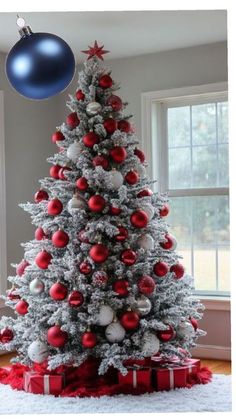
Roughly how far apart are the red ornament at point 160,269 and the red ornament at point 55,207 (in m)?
0.63

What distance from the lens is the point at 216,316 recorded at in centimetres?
490

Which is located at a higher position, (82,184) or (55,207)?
(82,184)

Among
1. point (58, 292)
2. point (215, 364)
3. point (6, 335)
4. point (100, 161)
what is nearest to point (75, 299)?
point (58, 292)

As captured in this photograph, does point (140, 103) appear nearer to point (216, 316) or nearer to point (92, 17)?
point (92, 17)

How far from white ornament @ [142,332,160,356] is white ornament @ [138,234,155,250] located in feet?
1.58

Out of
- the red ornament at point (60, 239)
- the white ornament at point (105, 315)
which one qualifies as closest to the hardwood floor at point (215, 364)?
the white ornament at point (105, 315)

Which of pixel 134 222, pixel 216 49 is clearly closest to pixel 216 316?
pixel 134 222

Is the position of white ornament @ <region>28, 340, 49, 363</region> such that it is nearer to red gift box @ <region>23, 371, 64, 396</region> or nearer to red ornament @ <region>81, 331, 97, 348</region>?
red gift box @ <region>23, 371, 64, 396</region>

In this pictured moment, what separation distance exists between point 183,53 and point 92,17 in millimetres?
1065

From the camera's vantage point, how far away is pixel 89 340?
3475mm

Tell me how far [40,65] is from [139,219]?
1035mm

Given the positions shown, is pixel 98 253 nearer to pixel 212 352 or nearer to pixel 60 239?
pixel 60 239

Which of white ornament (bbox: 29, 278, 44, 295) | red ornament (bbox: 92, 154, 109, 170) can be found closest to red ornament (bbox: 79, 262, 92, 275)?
white ornament (bbox: 29, 278, 44, 295)

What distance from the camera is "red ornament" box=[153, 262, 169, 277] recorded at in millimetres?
3707
